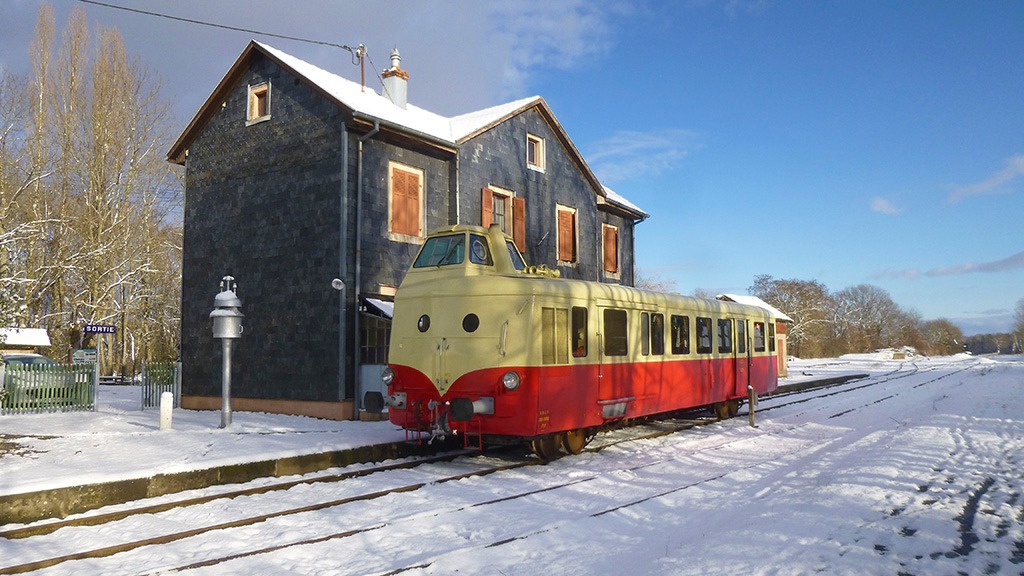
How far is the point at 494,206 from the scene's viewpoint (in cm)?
2033

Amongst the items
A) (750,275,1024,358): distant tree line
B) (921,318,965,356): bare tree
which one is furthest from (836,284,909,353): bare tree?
(921,318,965,356): bare tree

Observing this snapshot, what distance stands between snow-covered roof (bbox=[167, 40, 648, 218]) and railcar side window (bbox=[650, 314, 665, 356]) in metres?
7.69

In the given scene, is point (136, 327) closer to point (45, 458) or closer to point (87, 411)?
point (87, 411)

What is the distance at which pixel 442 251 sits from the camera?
40.1ft

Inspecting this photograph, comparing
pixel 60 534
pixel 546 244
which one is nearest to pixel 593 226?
pixel 546 244

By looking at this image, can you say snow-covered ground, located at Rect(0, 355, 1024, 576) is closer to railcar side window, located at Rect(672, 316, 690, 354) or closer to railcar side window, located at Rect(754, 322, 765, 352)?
railcar side window, located at Rect(672, 316, 690, 354)

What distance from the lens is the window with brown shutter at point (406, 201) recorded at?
57.8 feet

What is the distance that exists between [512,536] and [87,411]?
14.6 metres

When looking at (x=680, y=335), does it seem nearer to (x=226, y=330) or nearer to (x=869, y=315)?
(x=226, y=330)

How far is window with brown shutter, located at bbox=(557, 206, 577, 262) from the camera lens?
22.8 metres

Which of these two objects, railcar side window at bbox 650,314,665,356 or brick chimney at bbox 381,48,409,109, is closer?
railcar side window at bbox 650,314,665,356

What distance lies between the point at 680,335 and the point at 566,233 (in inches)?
373

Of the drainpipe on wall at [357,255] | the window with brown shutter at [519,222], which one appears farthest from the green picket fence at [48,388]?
the window with brown shutter at [519,222]

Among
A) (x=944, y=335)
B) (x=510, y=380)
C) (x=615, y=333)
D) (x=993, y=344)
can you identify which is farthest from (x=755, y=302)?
(x=993, y=344)
